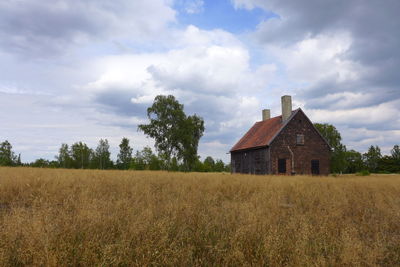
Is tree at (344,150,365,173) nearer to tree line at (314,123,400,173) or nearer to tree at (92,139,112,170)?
tree line at (314,123,400,173)

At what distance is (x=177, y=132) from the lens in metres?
38.4

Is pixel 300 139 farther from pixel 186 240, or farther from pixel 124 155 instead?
pixel 124 155

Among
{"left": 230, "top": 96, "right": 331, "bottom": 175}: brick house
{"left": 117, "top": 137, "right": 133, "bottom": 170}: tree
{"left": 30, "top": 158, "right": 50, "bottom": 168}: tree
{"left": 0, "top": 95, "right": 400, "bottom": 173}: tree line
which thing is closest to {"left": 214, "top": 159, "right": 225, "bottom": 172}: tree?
{"left": 0, "top": 95, "right": 400, "bottom": 173}: tree line

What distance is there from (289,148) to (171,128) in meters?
17.6

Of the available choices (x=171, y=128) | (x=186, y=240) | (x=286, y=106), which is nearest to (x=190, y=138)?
(x=171, y=128)

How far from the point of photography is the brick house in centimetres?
2658

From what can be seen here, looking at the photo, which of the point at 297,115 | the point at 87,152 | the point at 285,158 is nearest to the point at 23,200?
the point at 285,158

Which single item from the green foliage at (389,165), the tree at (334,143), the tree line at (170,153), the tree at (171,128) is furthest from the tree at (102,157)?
the green foliage at (389,165)

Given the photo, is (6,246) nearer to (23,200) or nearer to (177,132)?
(23,200)

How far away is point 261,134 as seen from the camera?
29.7m

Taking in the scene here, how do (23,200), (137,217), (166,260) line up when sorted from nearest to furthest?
(166,260) → (137,217) → (23,200)

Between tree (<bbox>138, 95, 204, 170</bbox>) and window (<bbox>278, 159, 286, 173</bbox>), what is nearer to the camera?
window (<bbox>278, 159, 286, 173</bbox>)

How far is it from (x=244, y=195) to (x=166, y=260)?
533 centimetres

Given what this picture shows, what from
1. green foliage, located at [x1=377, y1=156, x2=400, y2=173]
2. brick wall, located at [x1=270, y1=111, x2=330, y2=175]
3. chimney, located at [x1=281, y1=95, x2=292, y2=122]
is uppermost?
chimney, located at [x1=281, y1=95, x2=292, y2=122]
